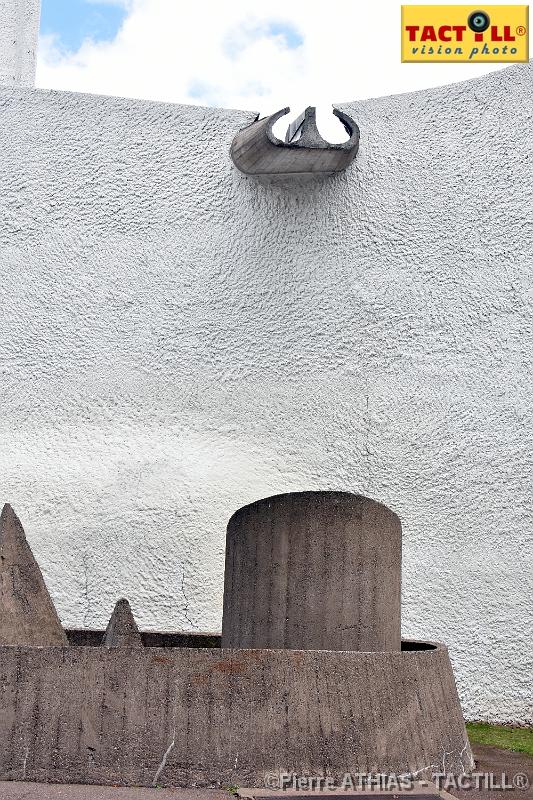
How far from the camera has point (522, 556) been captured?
686 cm

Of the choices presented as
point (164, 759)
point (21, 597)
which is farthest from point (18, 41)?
point (164, 759)

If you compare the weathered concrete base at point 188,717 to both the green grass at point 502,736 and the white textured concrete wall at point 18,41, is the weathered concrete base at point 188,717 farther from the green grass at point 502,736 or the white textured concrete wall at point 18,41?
the white textured concrete wall at point 18,41

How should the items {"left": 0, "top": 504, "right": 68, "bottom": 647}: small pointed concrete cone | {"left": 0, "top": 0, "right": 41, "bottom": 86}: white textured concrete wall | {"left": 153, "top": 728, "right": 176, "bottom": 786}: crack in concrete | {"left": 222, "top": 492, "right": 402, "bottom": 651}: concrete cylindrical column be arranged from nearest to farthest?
{"left": 153, "top": 728, "right": 176, "bottom": 786}: crack in concrete, {"left": 222, "top": 492, "right": 402, "bottom": 651}: concrete cylindrical column, {"left": 0, "top": 504, "right": 68, "bottom": 647}: small pointed concrete cone, {"left": 0, "top": 0, "right": 41, "bottom": 86}: white textured concrete wall

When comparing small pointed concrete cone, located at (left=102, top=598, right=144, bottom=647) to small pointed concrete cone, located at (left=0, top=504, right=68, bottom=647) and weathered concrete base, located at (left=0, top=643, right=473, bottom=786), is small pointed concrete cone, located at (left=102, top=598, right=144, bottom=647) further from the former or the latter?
weathered concrete base, located at (left=0, top=643, right=473, bottom=786)

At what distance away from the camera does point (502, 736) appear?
20.0 feet

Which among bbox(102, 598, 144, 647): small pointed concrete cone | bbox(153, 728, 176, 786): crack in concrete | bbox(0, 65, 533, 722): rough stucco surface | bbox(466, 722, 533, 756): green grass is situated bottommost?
bbox(466, 722, 533, 756): green grass

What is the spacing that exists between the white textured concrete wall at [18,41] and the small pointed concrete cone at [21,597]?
5.66m

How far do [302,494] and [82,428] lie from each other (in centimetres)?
309

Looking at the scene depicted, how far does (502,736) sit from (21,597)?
322cm

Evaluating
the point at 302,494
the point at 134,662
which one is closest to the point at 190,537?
the point at 302,494

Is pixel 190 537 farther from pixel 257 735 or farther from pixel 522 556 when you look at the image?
pixel 257 735

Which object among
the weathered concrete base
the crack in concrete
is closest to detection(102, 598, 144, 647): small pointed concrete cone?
the weathered concrete base

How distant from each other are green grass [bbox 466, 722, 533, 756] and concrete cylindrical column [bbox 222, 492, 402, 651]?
4.82 feet

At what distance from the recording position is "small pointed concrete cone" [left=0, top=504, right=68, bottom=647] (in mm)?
4672
